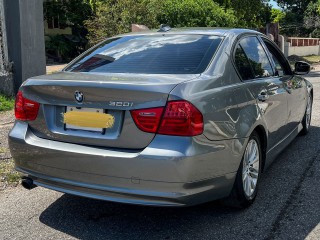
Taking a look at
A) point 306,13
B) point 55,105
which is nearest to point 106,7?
point 55,105

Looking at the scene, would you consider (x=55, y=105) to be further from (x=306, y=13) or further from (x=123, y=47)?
(x=306, y=13)

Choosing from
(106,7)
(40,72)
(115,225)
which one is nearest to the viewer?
(115,225)

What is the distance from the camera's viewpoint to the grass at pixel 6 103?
8.49 m

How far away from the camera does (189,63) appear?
12.3 ft

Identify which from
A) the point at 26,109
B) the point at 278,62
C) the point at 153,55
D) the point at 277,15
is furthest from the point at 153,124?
the point at 277,15

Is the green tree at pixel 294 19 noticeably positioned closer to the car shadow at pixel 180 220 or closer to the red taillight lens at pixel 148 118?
the car shadow at pixel 180 220

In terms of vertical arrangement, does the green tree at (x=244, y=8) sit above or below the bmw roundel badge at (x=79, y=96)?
above

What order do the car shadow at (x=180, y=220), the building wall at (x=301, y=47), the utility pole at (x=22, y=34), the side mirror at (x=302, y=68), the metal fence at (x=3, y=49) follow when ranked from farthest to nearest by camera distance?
1. the building wall at (x=301, y=47)
2. the utility pole at (x=22, y=34)
3. the metal fence at (x=3, y=49)
4. the side mirror at (x=302, y=68)
5. the car shadow at (x=180, y=220)

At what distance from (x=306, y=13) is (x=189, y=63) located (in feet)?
165

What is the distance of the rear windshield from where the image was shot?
12.2ft

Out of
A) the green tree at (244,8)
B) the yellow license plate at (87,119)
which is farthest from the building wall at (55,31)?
the yellow license plate at (87,119)

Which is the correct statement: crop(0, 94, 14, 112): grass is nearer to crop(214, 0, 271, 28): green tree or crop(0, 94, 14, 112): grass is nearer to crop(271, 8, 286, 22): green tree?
crop(214, 0, 271, 28): green tree

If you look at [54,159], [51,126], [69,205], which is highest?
[51,126]

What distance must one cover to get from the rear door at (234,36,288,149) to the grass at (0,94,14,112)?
5.60m
